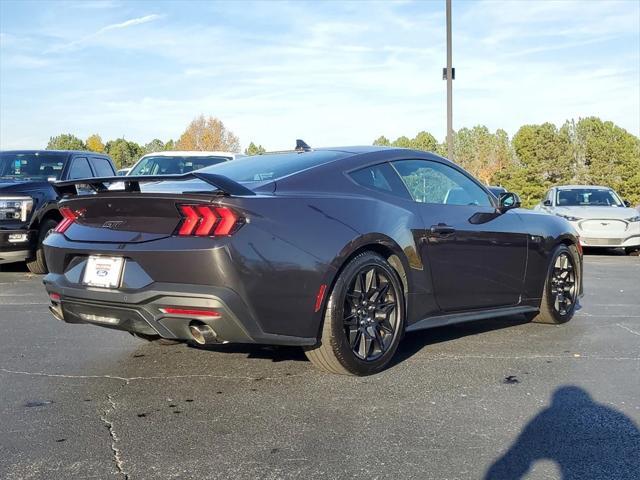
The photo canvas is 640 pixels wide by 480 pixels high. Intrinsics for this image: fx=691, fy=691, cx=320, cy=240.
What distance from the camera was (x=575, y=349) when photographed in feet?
17.1

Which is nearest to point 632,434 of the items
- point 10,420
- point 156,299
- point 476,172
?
point 156,299

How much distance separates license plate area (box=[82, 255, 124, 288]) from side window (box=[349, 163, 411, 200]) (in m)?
1.61

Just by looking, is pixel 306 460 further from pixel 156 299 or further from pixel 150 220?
pixel 150 220

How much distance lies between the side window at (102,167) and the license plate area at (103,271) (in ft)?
24.8

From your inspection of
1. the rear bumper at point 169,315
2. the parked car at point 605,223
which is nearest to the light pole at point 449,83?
the parked car at point 605,223

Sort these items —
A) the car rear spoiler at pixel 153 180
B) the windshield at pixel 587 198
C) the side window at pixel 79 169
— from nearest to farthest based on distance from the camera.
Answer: the car rear spoiler at pixel 153 180 < the side window at pixel 79 169 < the windshield at pixel 587 198

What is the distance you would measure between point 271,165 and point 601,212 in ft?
35.3

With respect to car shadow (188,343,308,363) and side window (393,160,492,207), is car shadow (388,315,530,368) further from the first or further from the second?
side window (393,160,492,207)

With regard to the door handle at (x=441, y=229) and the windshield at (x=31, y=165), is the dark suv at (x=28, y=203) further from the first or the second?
the door handle at (x=441, y=229)

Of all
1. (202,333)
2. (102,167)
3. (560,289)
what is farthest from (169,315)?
(102,167)

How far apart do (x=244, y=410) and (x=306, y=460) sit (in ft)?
2.47

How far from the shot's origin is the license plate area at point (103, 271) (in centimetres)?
389

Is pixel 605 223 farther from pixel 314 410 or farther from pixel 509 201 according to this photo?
pixel 314 410

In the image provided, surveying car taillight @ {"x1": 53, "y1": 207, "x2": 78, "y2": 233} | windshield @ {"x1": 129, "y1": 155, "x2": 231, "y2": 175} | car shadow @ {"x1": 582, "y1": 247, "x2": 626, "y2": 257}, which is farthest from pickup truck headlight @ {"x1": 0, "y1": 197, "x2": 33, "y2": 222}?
car shadow @ {"x1": 582, "y1": 247, "x2": 626, "y2": 257}
